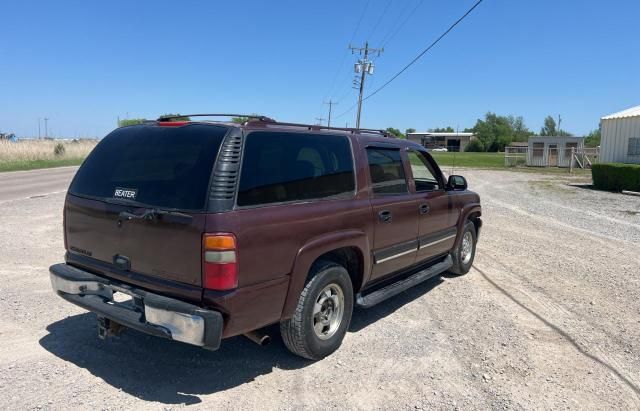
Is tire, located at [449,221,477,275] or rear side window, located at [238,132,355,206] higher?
rear side window, located at [238,132,355,206]

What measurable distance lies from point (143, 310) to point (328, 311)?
153 centimetres

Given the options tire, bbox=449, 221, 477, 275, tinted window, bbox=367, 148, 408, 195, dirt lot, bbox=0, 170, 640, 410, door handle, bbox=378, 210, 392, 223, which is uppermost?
tinted window, bbox=367, 148, 408, 195

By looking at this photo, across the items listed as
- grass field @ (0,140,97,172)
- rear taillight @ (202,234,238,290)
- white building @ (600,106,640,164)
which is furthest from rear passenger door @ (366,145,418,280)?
grass field @ (0,140,97,172)

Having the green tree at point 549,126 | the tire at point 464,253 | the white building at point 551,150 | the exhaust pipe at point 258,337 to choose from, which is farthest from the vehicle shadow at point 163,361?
the green tree at point 549,126

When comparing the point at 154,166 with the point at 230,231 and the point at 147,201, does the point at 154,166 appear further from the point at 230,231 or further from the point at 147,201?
the point at 230,231

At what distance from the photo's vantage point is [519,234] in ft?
33.2

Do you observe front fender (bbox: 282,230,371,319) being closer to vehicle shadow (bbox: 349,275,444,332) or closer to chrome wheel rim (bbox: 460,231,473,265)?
vehicle shadow (bbox: 349,275,444,332)

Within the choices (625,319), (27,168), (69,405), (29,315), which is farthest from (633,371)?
(27,168)

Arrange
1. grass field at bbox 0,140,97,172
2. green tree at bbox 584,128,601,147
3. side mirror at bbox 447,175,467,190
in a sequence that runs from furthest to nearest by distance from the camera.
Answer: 1. green tree at bbox 584,128,601,147
2. grass field at bbox 0,140,97,172
3. side mirror at bbox 447,175,467,190

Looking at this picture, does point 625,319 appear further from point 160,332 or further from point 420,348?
point 160,332

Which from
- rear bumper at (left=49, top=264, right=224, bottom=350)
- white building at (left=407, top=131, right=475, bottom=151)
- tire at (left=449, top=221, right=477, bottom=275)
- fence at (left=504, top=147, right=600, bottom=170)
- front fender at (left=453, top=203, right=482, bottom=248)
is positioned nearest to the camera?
rear bumper at (left=49, top=264, right=224, bottom=350)

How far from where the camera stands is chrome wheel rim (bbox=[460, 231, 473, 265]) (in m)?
6.82

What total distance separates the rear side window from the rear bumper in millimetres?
792

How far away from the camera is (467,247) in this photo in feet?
22.8
